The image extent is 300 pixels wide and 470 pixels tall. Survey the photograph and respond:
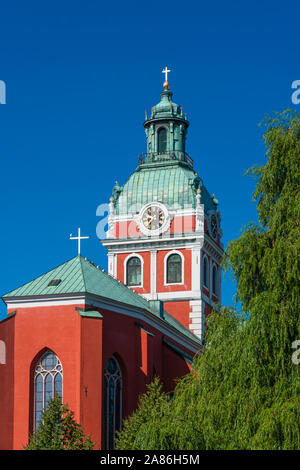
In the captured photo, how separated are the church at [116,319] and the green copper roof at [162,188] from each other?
0.23ft

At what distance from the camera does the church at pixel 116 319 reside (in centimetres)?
3822

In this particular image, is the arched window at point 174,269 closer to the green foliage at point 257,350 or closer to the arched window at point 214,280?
the arched window at point 214,280

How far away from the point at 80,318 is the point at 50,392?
3299 mm

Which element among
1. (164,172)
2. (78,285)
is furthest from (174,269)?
(78,285)

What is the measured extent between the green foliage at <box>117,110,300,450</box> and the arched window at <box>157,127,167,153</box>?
35.7m

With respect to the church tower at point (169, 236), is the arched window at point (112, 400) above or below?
below

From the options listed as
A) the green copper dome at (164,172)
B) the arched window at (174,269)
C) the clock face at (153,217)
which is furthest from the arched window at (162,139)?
the arched window at (174,269)

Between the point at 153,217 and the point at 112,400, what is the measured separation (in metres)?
19.0

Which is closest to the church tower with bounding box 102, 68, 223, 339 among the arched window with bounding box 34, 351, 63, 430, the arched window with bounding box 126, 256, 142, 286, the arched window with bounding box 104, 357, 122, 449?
the arched window with bounding box 126, 256, 142, 286

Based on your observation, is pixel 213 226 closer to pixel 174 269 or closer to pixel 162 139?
pixel 174 269

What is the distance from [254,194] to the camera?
24469 millimetres
